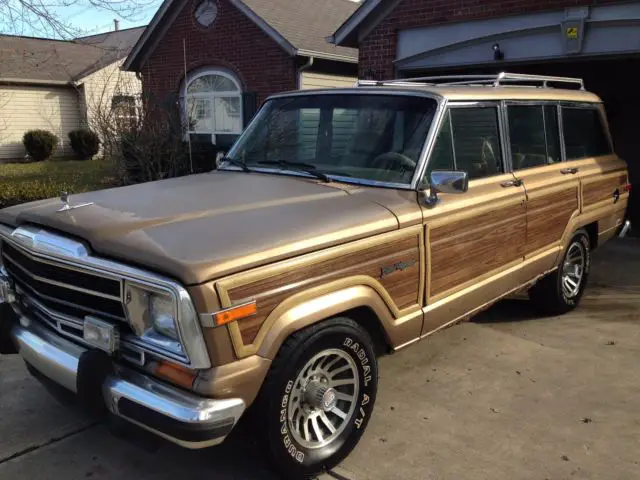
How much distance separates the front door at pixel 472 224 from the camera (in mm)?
3619

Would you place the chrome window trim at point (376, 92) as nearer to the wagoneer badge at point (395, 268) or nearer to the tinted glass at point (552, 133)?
the wagoneer badge at point (395, 268)

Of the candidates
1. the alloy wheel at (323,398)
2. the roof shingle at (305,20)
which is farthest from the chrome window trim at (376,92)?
the roof shingle at (305,20)

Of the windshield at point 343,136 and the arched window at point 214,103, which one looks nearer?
the windshield at point 343,136

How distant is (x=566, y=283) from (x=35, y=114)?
22.5 metres

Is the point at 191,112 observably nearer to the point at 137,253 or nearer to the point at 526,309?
the point at 526,309

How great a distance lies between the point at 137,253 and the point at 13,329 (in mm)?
1271

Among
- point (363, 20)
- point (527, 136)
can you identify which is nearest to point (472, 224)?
point (527, 136)

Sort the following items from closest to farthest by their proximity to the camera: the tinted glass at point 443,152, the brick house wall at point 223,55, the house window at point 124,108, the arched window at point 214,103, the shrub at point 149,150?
the tinted glass at point 443,152
the shrub at point 149,150
the house window at point 124,108
the brick house wall at point 223,55
the arched window at point 214,103

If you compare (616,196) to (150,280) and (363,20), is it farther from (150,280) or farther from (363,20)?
(363,20)

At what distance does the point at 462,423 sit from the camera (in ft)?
12.0

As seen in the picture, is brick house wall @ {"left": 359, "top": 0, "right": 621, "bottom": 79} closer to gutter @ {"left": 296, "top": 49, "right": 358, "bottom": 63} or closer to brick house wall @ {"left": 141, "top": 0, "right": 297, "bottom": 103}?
gutter @ {"left": 296, "top": 49, "right": 358, "bottom": 63}

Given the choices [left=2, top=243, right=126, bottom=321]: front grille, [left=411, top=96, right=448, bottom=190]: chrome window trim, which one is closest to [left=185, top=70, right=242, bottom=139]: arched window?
[left=411, top=96, right=448, bottom=190]: chrome window trim

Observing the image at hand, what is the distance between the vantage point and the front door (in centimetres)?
362

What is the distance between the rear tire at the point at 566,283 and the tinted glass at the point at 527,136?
93cm
